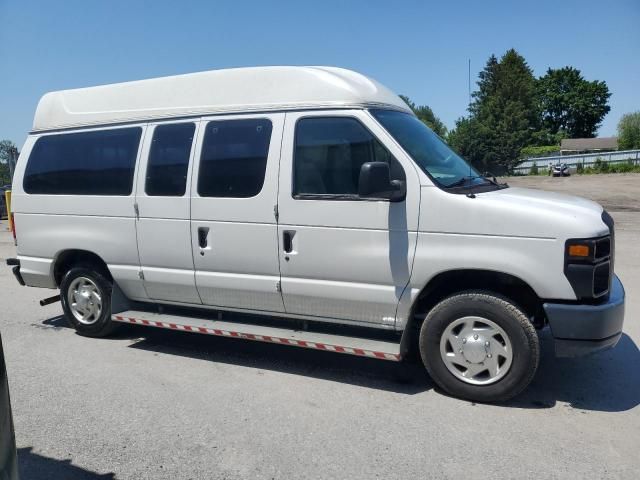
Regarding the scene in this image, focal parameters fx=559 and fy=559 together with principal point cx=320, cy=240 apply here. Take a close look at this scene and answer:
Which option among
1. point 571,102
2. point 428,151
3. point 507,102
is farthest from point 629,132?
point 428,151

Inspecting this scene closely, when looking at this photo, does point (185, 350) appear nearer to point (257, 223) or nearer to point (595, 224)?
point (257, 223)

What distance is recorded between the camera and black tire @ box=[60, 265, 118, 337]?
232 inches

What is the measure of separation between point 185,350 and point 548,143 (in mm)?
103101

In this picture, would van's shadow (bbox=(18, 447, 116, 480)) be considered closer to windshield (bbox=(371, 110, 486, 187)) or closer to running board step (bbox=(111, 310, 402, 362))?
running board step (bbox=(111, 310, 402, 362))

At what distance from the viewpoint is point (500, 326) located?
4102 millimetres

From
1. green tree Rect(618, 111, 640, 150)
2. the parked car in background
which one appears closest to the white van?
the parked car in background

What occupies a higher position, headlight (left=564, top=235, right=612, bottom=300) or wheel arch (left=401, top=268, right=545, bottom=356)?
headlight (left=564, top=235, right=612, bottom=300)

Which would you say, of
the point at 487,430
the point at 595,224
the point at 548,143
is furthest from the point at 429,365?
the point at 548,143

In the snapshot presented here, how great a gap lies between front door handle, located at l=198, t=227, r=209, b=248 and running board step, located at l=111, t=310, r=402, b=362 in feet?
2.50

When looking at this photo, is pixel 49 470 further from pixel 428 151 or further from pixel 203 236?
pixel 428 151

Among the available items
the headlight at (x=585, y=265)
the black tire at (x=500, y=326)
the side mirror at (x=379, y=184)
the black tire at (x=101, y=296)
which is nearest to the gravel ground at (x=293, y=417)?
the black tire at (x=500, y=326)

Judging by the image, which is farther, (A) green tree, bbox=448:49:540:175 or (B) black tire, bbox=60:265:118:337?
(A) green tree, bbox=448:49:540:175

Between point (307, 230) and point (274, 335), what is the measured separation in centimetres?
97

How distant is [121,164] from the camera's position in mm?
5598
